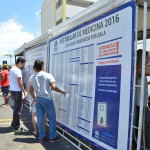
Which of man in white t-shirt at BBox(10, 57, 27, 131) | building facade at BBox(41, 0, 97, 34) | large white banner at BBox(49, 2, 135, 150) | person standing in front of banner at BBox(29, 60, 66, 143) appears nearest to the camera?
large white banner at BBox(49, 2, 135, 150)

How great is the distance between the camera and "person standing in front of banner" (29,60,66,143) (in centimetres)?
589

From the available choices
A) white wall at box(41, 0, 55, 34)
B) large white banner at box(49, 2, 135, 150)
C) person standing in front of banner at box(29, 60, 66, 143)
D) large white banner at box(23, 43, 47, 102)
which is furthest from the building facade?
large white banner at box(49, 2, 135, 150)

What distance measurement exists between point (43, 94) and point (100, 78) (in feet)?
5.70

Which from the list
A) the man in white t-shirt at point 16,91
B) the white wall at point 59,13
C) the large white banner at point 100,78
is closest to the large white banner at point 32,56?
the man in white t-shirt at point 16,91

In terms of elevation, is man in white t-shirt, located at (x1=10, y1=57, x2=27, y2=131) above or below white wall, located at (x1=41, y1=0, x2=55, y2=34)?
below

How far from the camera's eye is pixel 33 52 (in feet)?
30.4

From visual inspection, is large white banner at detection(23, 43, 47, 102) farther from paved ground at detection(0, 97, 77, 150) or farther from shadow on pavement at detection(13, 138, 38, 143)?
shadow on pavement at detection(13, 138, 38, 143)

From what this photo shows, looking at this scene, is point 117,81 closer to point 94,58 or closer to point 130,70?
point 130,70

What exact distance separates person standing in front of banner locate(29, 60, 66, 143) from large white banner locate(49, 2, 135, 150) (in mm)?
298

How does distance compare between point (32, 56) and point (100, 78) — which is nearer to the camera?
point (100, 78)

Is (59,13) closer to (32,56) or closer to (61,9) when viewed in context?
(61,9)

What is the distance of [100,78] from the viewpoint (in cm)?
458

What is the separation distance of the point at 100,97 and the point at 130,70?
2.99 feet

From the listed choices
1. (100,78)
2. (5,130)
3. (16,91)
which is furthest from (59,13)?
(100,78)
